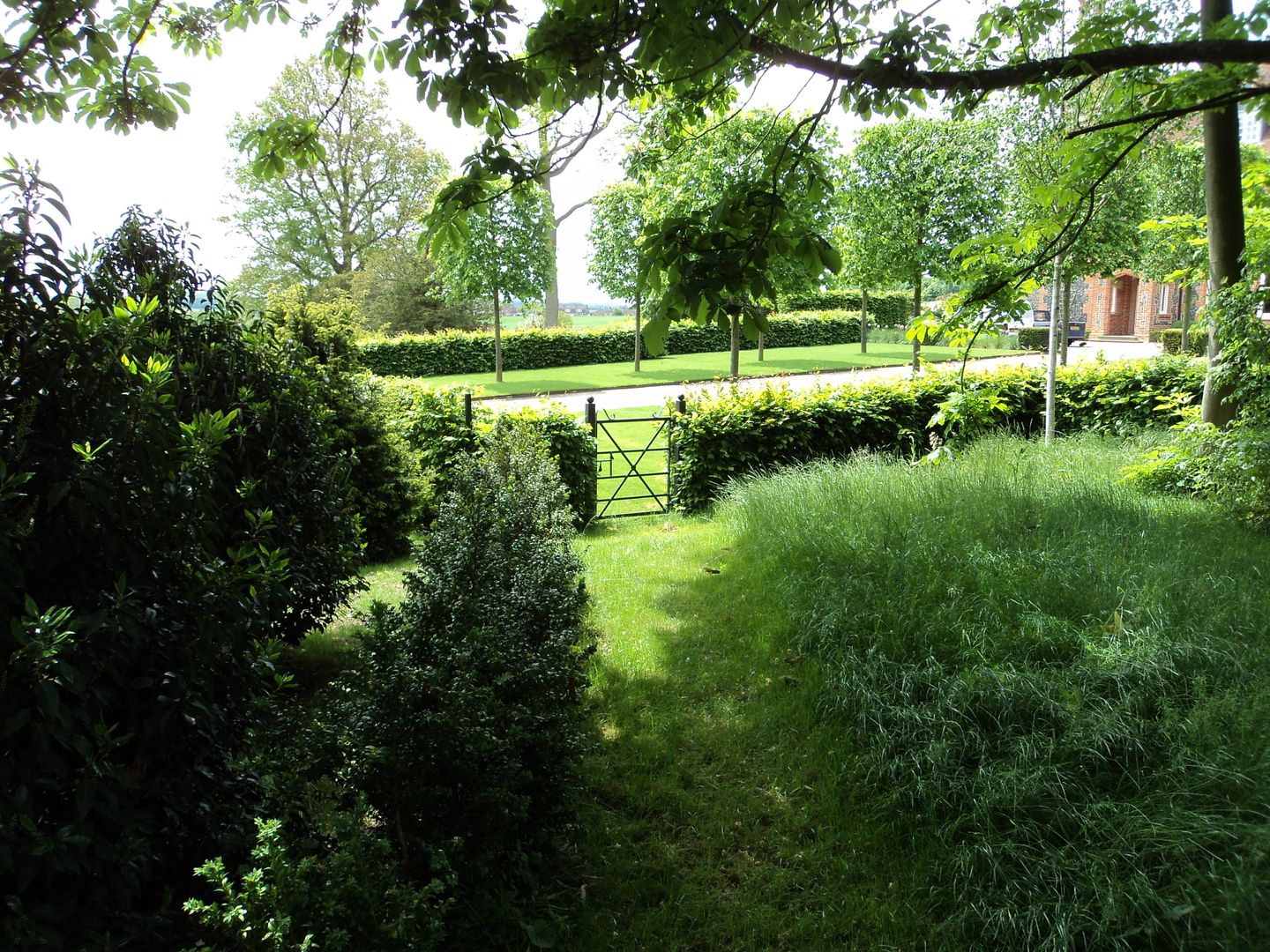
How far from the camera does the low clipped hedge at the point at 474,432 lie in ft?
27.8

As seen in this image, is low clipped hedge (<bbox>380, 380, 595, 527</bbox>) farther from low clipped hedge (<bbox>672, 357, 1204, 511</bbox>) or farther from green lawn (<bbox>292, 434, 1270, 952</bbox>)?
green lawn (<bbox>292, 434, 1270, 952</bbox>)

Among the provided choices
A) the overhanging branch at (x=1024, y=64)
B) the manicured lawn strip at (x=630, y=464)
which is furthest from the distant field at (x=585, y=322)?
the overhanging branch at (x=1024, y=64)

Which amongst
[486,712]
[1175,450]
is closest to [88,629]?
[486,712]

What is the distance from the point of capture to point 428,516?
307 inches

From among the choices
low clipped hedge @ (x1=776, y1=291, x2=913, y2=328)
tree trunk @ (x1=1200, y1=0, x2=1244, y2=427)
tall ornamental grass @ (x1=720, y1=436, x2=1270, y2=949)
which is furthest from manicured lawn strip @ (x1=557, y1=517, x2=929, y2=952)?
low clipped hedge @ (x1=776, y1=291, x2=913, y2=328)

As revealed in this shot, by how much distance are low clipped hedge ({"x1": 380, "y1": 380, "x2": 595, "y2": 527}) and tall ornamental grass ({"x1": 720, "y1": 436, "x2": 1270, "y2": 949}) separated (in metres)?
3.72

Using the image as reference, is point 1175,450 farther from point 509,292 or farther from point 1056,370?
point 509,292

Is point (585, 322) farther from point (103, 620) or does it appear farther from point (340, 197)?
point (103, 620)

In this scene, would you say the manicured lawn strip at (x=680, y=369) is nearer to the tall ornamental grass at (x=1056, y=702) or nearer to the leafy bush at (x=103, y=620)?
the tall ornamental grass at (x=1056, y=702)

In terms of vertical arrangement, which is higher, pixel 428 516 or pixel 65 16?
pixel 65 16

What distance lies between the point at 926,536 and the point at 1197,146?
62.9 feet

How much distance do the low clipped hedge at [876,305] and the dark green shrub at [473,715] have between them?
105 ft

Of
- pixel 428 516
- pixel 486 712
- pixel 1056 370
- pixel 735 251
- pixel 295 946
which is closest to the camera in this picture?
pixel 295 946

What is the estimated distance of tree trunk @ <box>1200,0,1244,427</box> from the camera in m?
6.95
